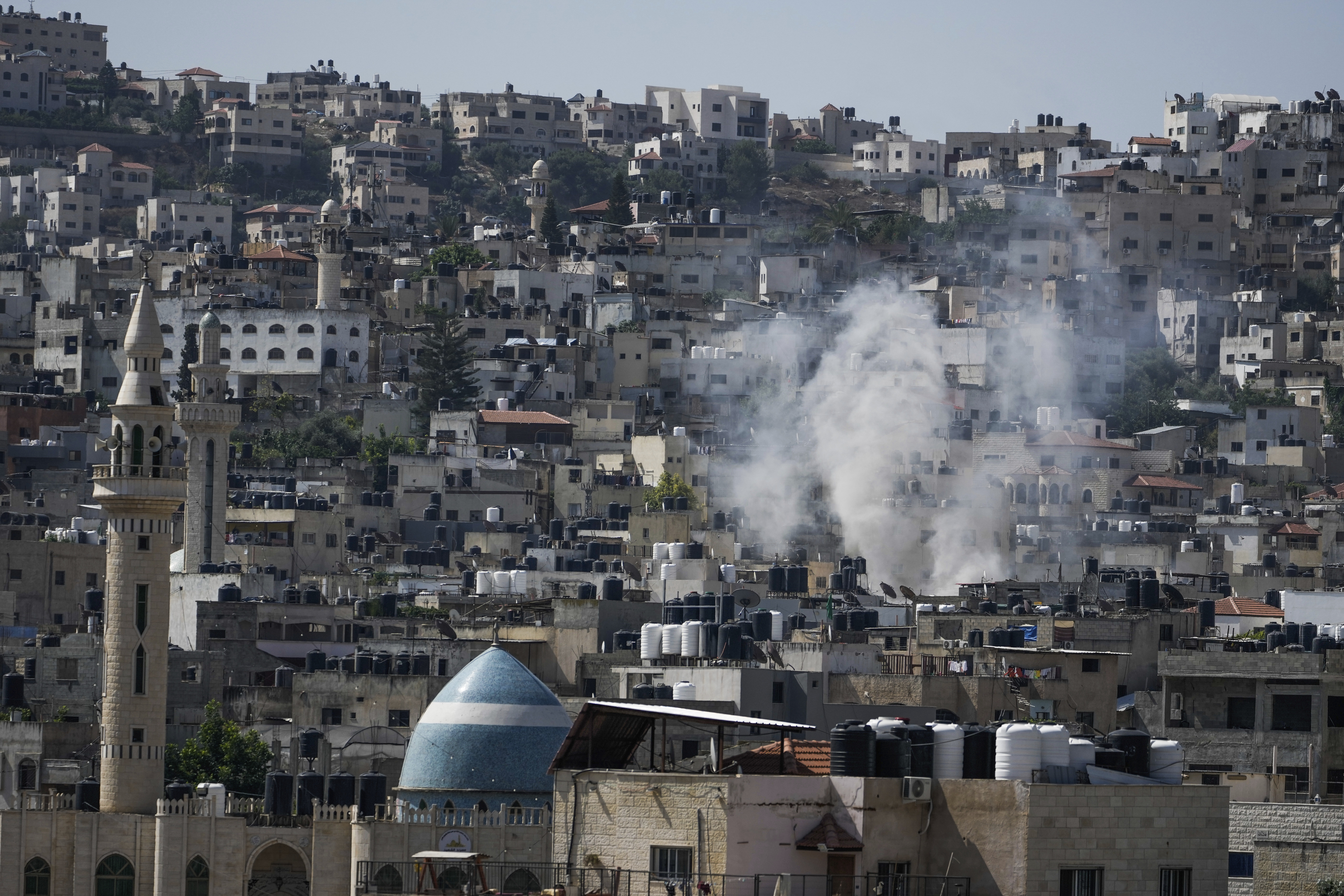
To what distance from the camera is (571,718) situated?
1917 inches

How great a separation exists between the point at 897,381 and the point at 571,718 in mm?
60052

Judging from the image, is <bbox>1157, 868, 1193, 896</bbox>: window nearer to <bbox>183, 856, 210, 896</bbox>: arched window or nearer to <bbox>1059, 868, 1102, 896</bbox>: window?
<bbox>1059, 868, 1102, 896</bbox>: window

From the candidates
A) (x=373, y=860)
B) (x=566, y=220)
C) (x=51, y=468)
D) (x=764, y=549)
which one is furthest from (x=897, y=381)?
(x=373, y=860)

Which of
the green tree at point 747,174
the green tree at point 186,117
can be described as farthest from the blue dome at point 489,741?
the green tree at point 186,117

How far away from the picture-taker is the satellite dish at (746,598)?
6919 centimetres

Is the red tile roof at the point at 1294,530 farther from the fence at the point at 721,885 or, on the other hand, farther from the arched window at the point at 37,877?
the fence at the point at 721,885

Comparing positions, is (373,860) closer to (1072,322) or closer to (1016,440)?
(1016,440)

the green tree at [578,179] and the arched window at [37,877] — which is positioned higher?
the green tree at [578,179]

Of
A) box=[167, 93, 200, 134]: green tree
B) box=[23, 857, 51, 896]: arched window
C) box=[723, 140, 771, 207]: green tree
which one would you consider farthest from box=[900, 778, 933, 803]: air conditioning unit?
box=[167, 93, 200, 134]: green tree

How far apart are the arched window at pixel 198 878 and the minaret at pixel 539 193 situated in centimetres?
9080

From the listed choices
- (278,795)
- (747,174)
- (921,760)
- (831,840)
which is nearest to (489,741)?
(278,795)

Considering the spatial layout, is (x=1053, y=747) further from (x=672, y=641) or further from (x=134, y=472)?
(x=672, y=641)

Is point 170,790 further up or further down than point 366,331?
further down

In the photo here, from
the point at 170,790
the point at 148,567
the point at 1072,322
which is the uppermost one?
the point at 1072,322
